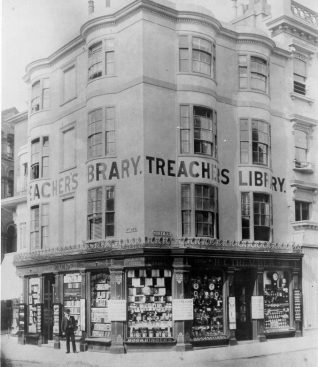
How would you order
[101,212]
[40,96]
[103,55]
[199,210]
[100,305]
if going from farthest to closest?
[199,210], [100,305], [101,212], [40,96], [103,55]

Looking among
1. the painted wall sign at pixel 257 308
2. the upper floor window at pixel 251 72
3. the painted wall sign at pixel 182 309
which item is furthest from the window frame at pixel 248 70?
the painted wall sign at pixel 182 309

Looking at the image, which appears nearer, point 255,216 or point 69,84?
point 69,84

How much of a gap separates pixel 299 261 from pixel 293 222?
781 millimetres

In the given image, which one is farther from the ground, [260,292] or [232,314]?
[260,292]

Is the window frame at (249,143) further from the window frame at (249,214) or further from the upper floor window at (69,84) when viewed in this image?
the upper floor window at (69,84)

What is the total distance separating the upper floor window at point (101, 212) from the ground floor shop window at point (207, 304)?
1920 millimetres

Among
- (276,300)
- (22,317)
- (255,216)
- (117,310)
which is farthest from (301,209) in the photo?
(22,317)

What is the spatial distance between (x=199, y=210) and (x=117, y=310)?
2143 mm

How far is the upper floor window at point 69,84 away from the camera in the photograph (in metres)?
8.52

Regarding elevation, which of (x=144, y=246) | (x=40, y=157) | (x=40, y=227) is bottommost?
(x=144, y=246)

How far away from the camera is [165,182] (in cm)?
899

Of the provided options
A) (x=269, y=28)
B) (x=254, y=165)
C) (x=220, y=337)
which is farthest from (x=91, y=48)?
(x=220, y=337)

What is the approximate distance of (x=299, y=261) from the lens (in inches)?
408

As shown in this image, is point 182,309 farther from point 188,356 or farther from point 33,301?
point 33,301
